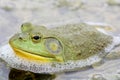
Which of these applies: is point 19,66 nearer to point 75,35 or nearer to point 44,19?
point 75,35

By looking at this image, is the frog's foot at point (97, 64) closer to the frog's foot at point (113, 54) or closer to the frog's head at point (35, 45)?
the frog's foot at point (113, 54)

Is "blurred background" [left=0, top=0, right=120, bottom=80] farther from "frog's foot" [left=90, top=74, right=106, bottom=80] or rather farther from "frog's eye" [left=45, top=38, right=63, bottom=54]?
"frog's foot" [left=90, top=74, right=106, bottom=80]

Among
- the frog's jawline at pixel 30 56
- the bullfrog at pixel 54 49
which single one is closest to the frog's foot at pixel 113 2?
the bullfrog at pixel 54 49

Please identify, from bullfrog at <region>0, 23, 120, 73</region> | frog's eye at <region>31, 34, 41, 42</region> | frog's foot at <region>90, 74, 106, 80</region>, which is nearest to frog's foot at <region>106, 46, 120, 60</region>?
bullfrog at <region>0, 23, 120, 73</region>

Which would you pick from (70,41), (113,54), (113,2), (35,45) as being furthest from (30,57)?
(113,2)

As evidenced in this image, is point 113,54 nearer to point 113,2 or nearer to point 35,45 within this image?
point 35,45

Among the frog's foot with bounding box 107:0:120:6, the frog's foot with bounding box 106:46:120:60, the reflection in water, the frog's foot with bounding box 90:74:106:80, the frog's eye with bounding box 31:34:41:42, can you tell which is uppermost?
the frog's foot with bounding box 107:0:120:6

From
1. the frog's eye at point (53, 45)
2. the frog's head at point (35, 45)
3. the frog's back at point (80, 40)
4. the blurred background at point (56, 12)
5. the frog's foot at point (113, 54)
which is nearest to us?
the frog's head at point (35, 45)
